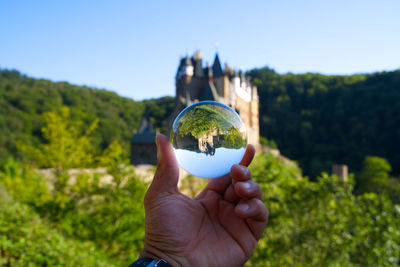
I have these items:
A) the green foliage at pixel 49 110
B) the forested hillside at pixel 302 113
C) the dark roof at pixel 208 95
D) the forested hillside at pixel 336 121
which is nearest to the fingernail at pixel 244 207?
the dark roof at pixel 208 95

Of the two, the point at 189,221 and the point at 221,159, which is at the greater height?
the point at 221,159

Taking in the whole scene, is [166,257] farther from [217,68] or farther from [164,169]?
[217,68]

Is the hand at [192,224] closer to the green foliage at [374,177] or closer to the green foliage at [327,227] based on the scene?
the green foliage at [327,227]

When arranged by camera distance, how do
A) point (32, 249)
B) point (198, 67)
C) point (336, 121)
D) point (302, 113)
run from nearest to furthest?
point (32, 249) → point (198, 67) → point (302, 113) → point (336, 121)

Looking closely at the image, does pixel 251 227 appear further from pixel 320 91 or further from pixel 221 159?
pixel 320 91

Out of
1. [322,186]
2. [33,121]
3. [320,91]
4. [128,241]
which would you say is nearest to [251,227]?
[322,186]

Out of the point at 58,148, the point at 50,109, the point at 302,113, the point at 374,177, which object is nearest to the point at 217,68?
the point at 58,148

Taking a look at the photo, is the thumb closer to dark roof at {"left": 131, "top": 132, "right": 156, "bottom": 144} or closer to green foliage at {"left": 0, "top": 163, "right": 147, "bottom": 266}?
green foliage at {"left": 0, "top": 163, "right": 147, "bottom": 266}
